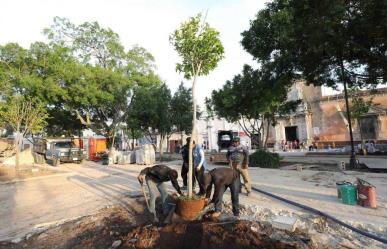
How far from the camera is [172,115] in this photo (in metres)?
28.3

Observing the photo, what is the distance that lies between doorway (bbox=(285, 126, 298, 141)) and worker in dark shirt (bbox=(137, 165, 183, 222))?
3472cm

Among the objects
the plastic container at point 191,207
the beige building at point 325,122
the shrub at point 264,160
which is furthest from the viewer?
the beige building at point 325,122

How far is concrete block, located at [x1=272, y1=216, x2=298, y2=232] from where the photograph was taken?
575 centimetres

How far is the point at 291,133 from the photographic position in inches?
1565

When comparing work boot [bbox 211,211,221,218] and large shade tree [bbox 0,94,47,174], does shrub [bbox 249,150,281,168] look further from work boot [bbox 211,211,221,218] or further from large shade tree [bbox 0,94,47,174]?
large shade tree [bbox 0,94,47,174]

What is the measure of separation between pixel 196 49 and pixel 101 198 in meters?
5.90

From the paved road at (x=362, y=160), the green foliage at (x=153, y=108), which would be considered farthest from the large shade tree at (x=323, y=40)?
the green foliage at (x=153, y=108)

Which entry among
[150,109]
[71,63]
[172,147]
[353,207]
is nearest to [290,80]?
[353,207]

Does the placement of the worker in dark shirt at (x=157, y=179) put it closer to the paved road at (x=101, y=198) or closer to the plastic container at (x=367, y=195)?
the paved road at (x=101, y=198)

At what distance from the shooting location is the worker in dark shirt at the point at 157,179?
7.16 m

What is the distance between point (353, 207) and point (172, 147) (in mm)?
39479

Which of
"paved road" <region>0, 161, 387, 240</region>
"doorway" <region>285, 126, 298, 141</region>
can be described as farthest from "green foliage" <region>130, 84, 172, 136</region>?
"doorway" <region>285, 126, 298, 141</region>

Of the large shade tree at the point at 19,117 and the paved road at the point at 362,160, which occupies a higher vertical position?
the large shade tree at the point at 19,117

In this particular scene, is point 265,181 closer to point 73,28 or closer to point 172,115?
point 172,115
